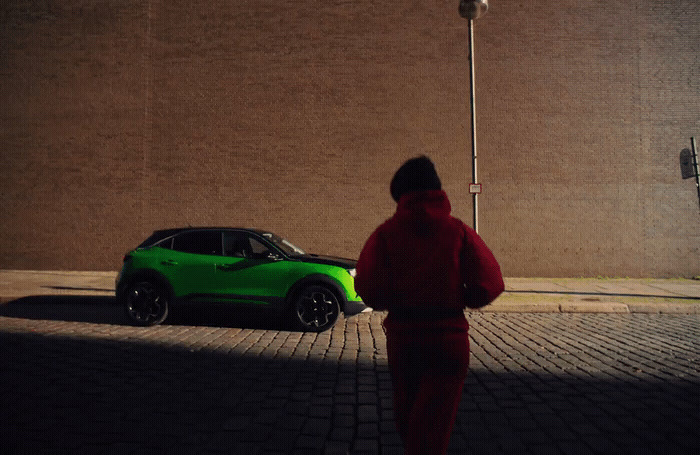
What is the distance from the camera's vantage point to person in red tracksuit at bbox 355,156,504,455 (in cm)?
188

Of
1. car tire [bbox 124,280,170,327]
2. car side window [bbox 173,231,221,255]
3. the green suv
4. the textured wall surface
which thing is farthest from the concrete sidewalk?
car side window [bbox 173,231,221,255]

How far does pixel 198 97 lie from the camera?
14.6m

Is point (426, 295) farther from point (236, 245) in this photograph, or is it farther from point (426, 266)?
point (236, 245)

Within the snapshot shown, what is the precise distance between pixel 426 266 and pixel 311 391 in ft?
8.81

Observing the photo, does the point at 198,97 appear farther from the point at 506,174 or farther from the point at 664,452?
the point at 664,452

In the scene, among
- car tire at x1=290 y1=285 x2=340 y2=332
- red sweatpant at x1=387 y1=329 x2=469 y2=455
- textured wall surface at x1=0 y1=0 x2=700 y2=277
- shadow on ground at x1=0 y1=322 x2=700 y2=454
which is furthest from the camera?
textured wall surface at x1=0 y1=0 x2=700 y2=277

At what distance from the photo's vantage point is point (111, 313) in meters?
8.62

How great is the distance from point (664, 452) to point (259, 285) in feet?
17.5

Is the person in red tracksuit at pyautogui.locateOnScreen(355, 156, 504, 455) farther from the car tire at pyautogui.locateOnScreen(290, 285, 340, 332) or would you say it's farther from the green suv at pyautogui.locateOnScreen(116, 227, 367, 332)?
the car tire at pyautogui.locateOnScreen(290, 285, 340, 332)

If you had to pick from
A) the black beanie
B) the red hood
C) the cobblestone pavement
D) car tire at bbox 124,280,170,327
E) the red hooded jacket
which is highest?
the black beanie

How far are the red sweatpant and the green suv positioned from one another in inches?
188

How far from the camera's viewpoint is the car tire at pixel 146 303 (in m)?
7.26

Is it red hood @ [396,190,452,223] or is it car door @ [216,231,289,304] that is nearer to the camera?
red hood @ [396,190,452,223]

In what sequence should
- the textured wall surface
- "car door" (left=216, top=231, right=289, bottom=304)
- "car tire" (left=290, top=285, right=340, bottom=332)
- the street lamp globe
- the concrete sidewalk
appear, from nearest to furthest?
"car tire" (left=290, top=285, right=340, bottom=332) → "car door" (left=216, top=231, right=289, bottom=304) → the concrete sidewalk → the street lamp globe → the textured wall surface
